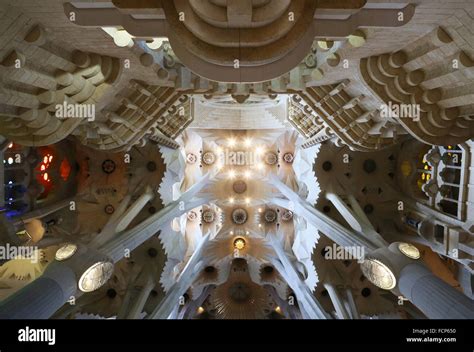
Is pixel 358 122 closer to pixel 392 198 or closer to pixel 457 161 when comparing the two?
pixel 457 161

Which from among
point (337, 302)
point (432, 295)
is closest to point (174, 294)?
point (337, 302)

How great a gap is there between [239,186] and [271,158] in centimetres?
297

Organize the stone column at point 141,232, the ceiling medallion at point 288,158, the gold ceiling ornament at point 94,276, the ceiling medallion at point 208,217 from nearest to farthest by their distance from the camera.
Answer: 1. the gold ceiling ornament at point 94,276
2. the stone column at point 141,232
3. the ceiling medallion at point 288,158
4. the ceiling medallion at point 208,217

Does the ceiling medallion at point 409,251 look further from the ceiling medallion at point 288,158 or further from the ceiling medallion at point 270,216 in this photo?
the ceiling medallion at point 270,216

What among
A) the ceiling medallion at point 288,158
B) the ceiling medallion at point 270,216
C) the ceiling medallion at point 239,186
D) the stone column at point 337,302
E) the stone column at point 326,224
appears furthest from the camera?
the ceiling medallion at point 270,216

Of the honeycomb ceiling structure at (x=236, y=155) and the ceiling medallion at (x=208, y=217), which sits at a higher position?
the honeycomb ceiling structure at (x=236, y=155)

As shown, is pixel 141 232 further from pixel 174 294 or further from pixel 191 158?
pixel 191 158

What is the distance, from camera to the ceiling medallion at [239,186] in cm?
2353

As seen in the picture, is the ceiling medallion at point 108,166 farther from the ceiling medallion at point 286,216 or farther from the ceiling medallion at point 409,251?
the ceiling medallion at point 409,251

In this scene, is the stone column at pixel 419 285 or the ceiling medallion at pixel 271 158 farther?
the ceiling medallion at pixel 271 158

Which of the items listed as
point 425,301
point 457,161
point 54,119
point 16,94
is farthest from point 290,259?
point 16,94

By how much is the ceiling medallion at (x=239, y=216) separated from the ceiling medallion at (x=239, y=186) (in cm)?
133

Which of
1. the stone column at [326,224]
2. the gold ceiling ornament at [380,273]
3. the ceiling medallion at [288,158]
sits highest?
the ceiling medallion at [288,158]

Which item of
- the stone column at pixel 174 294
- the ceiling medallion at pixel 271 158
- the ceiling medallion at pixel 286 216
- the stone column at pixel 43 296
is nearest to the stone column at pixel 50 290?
the stone column at pixel 43 296
